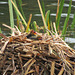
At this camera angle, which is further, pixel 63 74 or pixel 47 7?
pixel 47 7

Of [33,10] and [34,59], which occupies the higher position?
[34,59]

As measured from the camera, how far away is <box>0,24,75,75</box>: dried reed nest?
1.58 metres

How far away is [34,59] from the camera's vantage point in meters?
1.60

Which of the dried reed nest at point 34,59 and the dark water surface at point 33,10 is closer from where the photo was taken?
the dried reed nest at point 34,59

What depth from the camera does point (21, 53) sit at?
1.62 metres

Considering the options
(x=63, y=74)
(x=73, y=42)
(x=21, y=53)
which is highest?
(x=21, y=53)

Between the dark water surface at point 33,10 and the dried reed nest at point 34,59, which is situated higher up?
the dried reed nest at point 34,59

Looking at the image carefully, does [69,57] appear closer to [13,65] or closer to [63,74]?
[63,74]

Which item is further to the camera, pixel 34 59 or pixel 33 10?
pixel 33 10

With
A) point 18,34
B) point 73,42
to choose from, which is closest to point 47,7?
point 73,42

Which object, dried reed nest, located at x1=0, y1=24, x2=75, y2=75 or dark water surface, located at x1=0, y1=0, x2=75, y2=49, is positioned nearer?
dried reed nest, located at x1=0, y1=24, x2=75, y2=75

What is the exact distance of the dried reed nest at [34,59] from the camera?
1.58 meters

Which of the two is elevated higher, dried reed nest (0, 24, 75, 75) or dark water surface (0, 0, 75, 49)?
dried reed nest (0, 24, 75, 75)

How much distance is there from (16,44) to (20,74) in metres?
0.21
